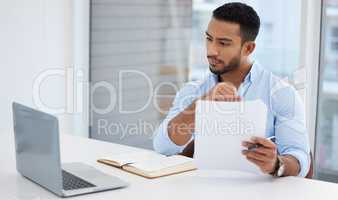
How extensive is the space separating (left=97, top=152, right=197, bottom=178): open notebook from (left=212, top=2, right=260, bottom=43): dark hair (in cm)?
67

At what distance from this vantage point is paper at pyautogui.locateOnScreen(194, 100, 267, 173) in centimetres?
194

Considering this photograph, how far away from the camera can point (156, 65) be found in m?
4.14

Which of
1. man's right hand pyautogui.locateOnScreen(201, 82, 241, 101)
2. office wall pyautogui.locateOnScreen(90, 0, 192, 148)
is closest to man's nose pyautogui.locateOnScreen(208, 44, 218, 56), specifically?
man's right hand pyautogui.locateOnScreen(201, 82, 241, 101)

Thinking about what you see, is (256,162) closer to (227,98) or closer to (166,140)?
(227,98)

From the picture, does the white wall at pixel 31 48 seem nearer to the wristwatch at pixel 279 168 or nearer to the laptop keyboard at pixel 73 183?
the laptop keyboard at pixel 73 183

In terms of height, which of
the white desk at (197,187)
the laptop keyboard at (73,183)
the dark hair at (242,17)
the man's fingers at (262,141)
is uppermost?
the dark hair at (242,17)

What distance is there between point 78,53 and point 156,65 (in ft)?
2.09

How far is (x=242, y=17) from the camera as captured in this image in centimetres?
253

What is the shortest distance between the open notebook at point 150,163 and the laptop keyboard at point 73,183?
0.23 m

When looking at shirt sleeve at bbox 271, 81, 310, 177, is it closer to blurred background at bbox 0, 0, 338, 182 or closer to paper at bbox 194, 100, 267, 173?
paper at bbox 194, 100, 267, 173

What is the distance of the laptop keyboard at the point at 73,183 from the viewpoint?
1.85 m

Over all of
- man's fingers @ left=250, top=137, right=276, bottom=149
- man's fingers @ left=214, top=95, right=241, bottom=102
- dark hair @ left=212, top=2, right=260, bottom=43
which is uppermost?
dark hair @ left=212, top=2, right=260, bottom=43

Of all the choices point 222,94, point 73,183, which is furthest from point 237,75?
point 73,183

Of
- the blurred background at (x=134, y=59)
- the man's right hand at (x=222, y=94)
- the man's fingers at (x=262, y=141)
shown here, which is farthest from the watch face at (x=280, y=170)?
the blurred background at (x=134, y=59)
